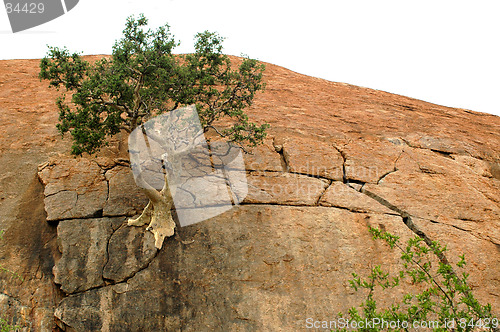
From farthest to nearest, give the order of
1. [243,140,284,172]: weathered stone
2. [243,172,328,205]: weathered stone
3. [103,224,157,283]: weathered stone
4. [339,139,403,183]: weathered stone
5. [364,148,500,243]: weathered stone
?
1. [339,139,403,183]: weathered stone
2. [243,140,284,172]: weathered stone
3. [364,148,500,243]: weathered stone
4. [243,172,328,205]: weathered stone
5. [103,224,157,283]: weathered stone

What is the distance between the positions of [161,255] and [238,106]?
4334 millimetres

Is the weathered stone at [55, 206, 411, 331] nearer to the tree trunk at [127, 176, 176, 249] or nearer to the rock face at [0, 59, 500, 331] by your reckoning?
the rock face at [0, 59, 500, 331]

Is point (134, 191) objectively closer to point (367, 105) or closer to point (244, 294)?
point (244, 294)

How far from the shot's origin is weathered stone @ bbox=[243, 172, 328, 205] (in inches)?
392

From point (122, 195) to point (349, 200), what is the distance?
5.93 m

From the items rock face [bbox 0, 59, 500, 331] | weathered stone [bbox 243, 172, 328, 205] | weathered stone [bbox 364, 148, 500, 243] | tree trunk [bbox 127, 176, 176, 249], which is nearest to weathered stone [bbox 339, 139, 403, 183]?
rock face [bbox 0, 59, 500, 331]

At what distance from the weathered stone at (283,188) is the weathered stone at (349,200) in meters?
0.23

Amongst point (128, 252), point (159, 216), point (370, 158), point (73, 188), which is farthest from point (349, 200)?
point (73, 188)

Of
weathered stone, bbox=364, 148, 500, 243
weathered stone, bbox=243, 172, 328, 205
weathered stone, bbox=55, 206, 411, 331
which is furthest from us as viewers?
weathered stone, bbox=364, 148, 500, 243

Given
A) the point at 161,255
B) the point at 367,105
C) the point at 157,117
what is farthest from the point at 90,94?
the point at 367,105

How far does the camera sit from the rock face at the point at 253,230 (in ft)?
25.2

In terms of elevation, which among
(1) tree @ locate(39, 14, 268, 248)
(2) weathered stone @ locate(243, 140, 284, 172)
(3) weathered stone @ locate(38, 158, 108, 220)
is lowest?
(3) weathered stone @ locate(38, 158, 108, 220)

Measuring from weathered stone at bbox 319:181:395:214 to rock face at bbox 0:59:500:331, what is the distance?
0.13ft
